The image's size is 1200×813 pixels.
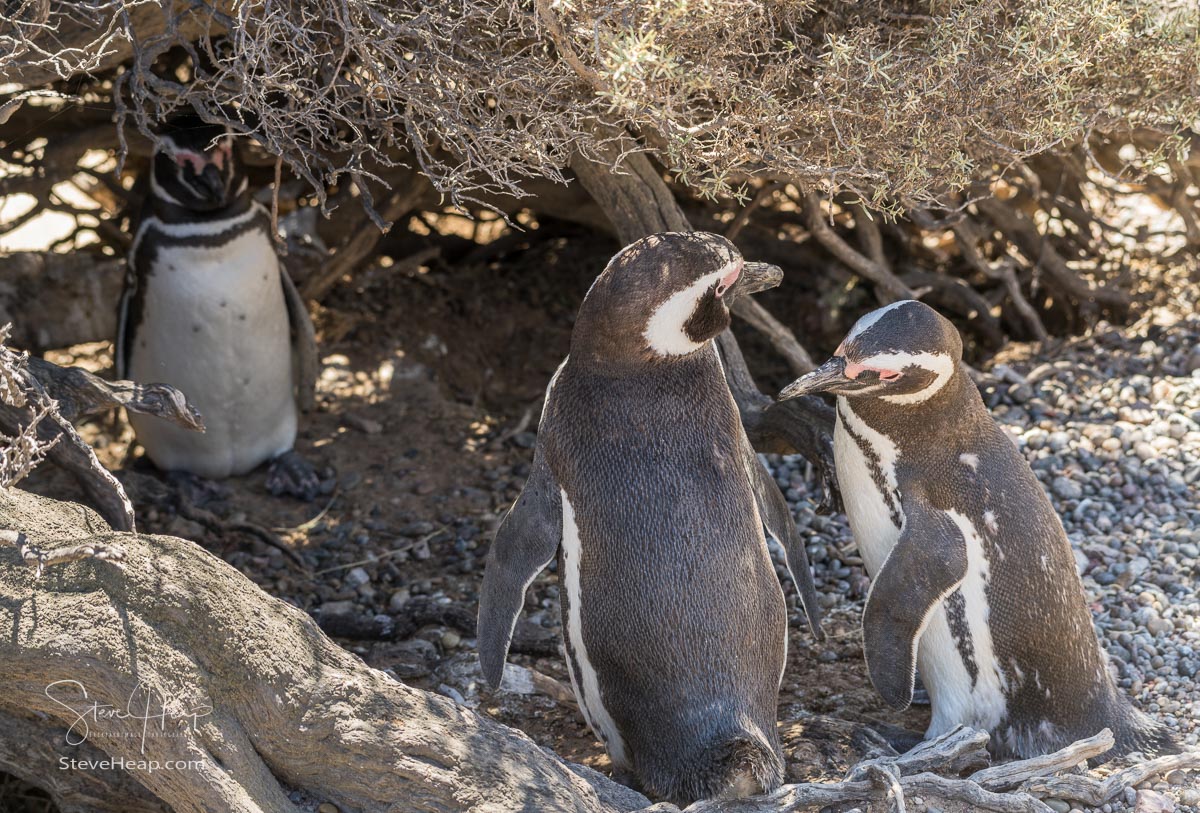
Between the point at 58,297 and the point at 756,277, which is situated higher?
the point at 58,297

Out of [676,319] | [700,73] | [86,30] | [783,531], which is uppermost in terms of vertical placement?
[86,30]

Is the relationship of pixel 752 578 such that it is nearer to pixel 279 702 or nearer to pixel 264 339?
pixel 279 702

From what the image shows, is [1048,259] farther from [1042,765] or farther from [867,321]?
[1042,765]

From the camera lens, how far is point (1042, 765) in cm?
254

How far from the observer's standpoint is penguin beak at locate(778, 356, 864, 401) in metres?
2.76

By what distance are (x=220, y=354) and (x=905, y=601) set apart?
2660 mm

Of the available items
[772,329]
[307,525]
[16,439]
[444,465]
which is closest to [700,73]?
[772,329]

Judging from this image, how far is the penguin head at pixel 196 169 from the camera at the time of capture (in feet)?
12.8

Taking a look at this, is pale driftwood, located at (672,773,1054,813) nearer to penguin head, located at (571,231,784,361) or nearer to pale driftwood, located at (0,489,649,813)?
pale driftwood, located at (0,489,649,813)

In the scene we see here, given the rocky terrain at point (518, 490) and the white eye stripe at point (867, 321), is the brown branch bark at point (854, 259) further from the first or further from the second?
the white eye stripe at point (867, 321)

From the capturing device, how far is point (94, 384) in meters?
2.96


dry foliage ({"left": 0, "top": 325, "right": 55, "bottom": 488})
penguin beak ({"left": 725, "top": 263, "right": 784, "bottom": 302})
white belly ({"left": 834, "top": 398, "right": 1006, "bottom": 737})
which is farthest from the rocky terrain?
dry foliage ({"left": 0, "top": 325, "right": 55, "bottom": 488})

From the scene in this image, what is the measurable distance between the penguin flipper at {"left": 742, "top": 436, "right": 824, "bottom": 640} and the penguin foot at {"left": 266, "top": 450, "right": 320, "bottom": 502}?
199cm

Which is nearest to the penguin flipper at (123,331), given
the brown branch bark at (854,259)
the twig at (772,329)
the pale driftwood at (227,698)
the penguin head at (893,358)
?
the twig at (772,329)
